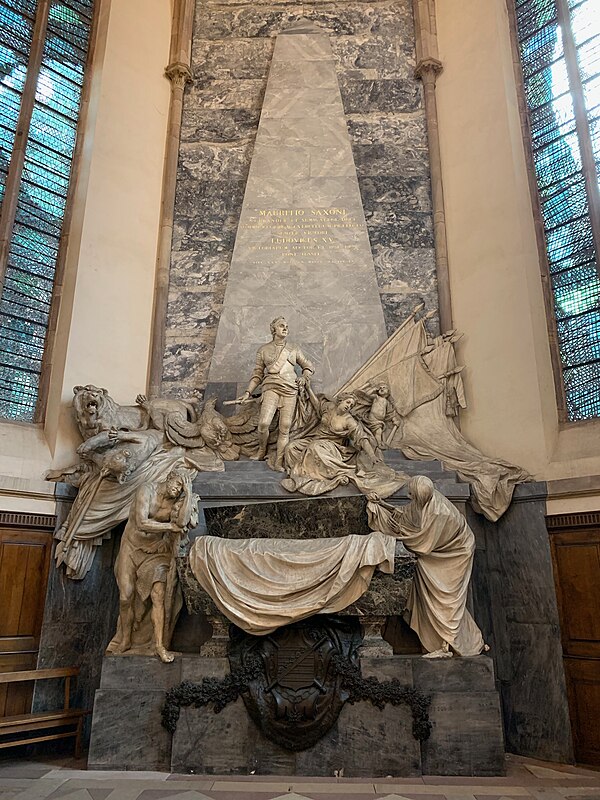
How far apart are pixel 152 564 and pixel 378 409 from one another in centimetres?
300

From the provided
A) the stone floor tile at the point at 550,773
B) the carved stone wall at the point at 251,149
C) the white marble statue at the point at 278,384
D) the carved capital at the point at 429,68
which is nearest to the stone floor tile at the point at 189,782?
the stone floor tile at the point at 550,773

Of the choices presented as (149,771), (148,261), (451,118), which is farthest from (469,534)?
(451,118)

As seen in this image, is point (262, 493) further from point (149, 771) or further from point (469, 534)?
point (149, 771)

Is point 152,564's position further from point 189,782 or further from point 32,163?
point 32,163

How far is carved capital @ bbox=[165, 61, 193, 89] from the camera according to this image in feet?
31.4

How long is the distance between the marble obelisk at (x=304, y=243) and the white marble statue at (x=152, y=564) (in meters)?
2.59

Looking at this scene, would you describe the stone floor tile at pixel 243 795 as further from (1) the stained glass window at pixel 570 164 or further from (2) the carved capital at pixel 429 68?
(2) the carved capital at pixel 429 68

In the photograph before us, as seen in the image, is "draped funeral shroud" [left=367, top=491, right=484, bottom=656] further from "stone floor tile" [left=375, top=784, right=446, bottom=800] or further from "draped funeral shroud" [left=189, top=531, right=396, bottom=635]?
"stone floor tile" [left=375, top=784, right=446, bottom=800]

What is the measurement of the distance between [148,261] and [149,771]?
601cm

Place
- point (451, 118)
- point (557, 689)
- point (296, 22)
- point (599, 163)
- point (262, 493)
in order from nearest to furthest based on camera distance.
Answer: point (557, 689), point (262, 493), point (599, 163), point (451, 118), point (296, 22)

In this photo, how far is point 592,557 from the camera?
6008 millimetres

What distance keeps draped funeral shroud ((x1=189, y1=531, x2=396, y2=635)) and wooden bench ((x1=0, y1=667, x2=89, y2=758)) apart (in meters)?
1.86

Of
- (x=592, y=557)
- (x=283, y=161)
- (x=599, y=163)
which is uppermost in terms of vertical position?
(x=283, y=161)

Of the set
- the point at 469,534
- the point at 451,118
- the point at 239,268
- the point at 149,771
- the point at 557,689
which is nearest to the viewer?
the point at 149,771
